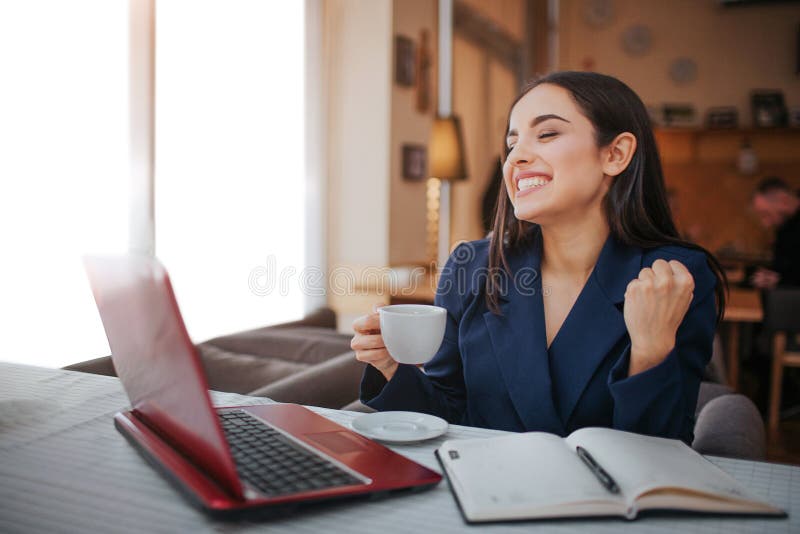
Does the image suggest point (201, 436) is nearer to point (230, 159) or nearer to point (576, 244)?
point (576, 244)

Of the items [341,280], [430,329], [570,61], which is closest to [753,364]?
[341,280]

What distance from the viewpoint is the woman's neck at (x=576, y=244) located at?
138cm

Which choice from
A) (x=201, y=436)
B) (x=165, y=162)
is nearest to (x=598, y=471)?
(x=201, y=436)

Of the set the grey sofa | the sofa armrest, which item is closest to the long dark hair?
the grey sofa

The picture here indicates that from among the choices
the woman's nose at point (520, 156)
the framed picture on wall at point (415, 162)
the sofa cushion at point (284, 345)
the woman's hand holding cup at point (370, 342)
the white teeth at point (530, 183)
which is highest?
the framed picture on wall at point (415, 162)

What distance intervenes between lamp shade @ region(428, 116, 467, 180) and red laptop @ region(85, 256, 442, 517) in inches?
131

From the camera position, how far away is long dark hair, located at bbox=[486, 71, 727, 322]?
4.33ft

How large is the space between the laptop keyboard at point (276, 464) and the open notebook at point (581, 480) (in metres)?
0.14

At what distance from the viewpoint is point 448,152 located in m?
4.15

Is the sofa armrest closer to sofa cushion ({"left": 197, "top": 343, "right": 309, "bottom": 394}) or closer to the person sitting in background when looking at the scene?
sofa cushion ({"left": 197, "top": 343, "right": 309, "bottom": 394})

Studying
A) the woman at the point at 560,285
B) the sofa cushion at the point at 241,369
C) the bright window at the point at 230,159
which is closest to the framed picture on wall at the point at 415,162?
the bright window at the point at 230,159

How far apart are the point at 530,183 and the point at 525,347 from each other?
0.33 metres

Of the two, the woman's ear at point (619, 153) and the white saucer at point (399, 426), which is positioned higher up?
the woman's ear at point (619, 153)

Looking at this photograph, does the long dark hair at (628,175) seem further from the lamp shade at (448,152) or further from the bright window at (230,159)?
the lamp shade at (448,152)
